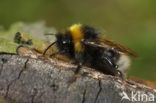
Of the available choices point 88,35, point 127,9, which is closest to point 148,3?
point 127,9

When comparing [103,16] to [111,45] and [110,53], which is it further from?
[111,45]

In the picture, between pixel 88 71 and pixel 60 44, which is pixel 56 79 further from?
pixel 60 44

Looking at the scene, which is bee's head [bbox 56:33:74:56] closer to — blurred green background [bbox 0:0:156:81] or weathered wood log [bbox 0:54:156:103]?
weathered wood log [bbox 0:54:156:103]

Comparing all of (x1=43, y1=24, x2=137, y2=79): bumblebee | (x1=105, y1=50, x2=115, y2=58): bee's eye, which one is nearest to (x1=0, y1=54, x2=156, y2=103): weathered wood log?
(x1=43, y1=24, x2=137, y2=79): bumblebee

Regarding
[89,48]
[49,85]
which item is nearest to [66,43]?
[89,48]

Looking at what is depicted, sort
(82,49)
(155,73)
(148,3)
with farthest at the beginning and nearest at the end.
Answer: (148,3) → (155,73) → (82,49)

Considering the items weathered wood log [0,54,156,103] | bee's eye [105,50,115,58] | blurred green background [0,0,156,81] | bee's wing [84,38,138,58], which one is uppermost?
blurred green background [0,0,156,81]
